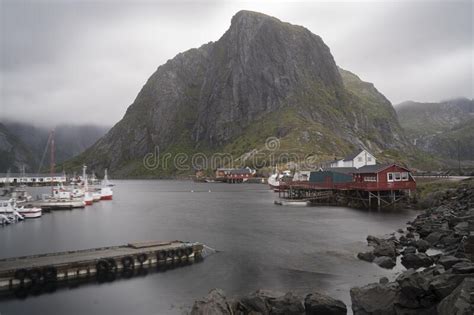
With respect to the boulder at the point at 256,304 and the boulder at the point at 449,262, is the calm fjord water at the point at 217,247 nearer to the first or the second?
the boulder at the point at 256,304

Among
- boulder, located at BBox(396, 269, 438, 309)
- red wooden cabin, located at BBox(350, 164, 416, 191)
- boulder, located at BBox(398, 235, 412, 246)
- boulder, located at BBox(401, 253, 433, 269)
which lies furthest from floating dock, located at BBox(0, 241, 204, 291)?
red wooden cabin, located at BBox(350, 164, 416, 191)

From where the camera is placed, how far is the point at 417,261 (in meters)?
36.8

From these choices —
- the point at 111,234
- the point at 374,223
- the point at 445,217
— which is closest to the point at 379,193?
the point at 374,223

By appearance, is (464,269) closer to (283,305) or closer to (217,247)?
(283,305)

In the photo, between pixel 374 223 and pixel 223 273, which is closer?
pixel 223 273

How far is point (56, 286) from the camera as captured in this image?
33.2 meters

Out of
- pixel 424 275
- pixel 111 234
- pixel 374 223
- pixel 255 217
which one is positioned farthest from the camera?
pixel 255 217

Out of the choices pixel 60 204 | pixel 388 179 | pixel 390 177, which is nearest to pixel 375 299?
pixel 388 179

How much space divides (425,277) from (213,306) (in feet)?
38.3

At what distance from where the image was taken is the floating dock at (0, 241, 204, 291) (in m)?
32.8

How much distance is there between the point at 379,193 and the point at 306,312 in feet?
222

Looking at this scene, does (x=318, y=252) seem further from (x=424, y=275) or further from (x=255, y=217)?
(x=255, y=217)

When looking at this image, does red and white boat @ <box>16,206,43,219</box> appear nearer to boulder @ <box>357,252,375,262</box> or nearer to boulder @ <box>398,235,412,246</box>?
boulder @ <box>357,252,375,262</box>

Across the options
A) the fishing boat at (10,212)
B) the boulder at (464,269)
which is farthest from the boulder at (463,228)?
the fishing boat at (10,212)
